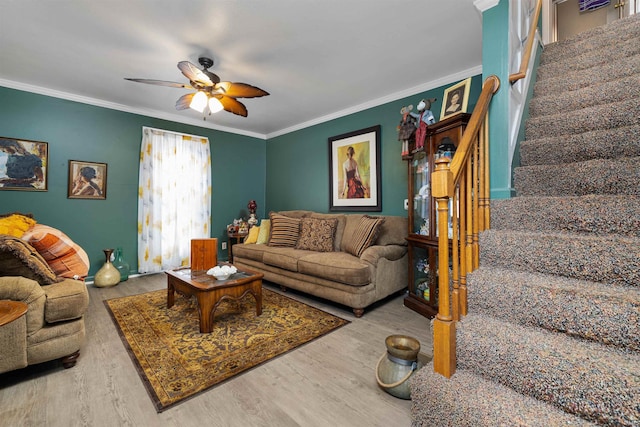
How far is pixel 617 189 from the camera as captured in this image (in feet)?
5.26

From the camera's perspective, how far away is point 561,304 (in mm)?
1192

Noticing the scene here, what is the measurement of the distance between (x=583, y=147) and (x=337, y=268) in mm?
2105

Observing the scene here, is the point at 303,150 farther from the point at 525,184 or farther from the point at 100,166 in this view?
the point at 525,184

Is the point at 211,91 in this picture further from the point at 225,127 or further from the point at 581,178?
the point at 581,178

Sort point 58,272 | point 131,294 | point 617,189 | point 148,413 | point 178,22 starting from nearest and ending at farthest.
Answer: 1. point 148,413
2. point 617,189
3. point 58,272
4. point 178,22
5. point 131,294

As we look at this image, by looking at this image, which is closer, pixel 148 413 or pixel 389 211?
pixel 148 413

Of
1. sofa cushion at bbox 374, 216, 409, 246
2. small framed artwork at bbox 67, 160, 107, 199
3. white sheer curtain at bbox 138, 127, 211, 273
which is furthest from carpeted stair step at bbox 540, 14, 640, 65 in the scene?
small framed artwork at bbox 67, 160, 107, 199

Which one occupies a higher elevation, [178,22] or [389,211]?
[178,22]

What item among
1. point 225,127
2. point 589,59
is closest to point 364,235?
point 589,59

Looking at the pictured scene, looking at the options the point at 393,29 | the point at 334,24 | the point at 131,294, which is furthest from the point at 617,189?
the point at 131,294

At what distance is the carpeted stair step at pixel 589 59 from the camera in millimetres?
2246

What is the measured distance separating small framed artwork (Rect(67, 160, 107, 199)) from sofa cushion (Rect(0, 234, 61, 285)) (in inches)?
89.3

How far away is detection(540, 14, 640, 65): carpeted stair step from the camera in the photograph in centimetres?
239

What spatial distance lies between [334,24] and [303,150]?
282 centimetres
